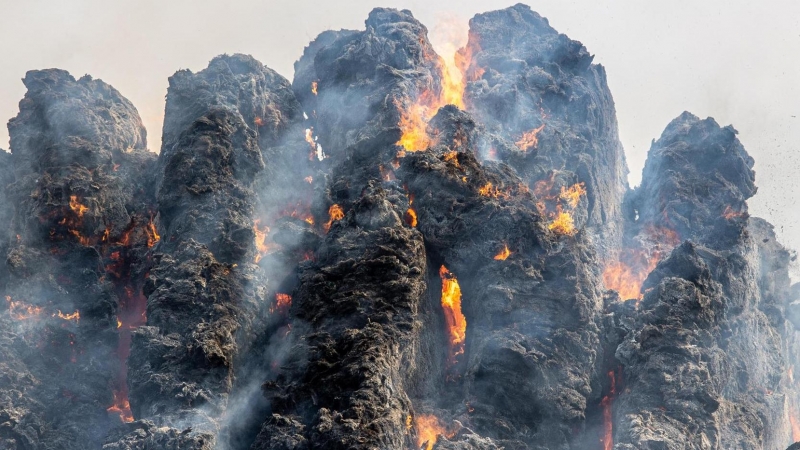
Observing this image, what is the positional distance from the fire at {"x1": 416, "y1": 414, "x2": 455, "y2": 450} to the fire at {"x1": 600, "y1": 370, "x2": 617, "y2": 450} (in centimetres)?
853

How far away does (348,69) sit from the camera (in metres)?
75.6

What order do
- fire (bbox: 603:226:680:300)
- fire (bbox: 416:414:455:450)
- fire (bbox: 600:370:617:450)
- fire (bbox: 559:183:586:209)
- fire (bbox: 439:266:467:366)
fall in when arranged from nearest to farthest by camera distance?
fire (bbox: 416:414:455:450)
fire (bbox: 600:370:617:450)
fire (bbox: 439:266:467:366)
fire (bbox: 603:226:680:300)
fire (bbox: 559:183:586:209)

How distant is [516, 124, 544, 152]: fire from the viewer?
72.0 meters

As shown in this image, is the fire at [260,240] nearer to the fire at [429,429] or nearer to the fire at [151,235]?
the fire at [151,235]

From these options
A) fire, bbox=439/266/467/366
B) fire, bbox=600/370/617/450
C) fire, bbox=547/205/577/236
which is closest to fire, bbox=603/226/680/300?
fire, bbox=547/205/577/236

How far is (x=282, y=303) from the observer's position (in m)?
60.4

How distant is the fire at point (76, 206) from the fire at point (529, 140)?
97.1 feet

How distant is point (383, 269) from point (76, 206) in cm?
2190

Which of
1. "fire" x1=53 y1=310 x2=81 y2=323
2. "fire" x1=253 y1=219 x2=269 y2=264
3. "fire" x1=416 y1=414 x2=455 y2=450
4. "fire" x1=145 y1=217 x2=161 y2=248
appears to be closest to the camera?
"fire" x1=416 y1=414 x2=455 y2=450

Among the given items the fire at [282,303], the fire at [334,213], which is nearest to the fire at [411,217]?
the fire at [334,213]

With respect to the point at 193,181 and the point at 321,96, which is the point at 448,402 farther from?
the point at 321,96

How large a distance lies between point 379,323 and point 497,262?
887cm

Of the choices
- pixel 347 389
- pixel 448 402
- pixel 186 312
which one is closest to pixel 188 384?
pixel 186 312

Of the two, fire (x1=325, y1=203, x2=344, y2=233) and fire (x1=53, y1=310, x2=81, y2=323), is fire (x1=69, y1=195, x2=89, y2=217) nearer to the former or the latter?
fire (x1=53, y1=310, x2=81, y2=323)
